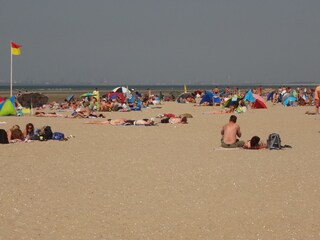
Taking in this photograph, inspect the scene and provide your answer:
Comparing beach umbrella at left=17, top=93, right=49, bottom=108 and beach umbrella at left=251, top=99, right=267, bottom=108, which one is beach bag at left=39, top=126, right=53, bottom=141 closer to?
beach umbrella at left=17, top=93, right=49, bottom=108

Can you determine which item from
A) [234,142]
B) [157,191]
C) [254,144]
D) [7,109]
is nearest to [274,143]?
[254,144]

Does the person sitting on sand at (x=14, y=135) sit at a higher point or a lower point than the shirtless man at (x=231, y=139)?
lower

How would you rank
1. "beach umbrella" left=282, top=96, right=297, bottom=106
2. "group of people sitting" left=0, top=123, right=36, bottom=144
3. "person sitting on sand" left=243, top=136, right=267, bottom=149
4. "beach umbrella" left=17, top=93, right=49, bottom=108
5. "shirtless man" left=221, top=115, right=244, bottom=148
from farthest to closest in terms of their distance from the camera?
"beach umbrella" left=282, top=96, right=297, bottom=106, "beach umbrella" left=17, top=93, right=49, bottom=108, "group of people sitting" left=0, top=123, right=36, bottom=144, "shirtless man" left=221, top=115, right=244, bottom=148, "person sitting on sand" left=243, top=136, right=267, bottom=149

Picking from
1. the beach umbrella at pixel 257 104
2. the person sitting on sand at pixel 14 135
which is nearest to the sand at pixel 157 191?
the person sitting on sand at pixel 14 135

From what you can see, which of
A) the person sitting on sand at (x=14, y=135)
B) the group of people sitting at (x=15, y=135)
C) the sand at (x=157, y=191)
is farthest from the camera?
the person sitting on sand at (x=14, y=135)

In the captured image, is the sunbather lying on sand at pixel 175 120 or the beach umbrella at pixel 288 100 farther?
the beach umbrella at pixel 288 100

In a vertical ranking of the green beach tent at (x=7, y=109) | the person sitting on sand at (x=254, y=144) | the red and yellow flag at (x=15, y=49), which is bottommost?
the green beach tent at (x=7, y=109)

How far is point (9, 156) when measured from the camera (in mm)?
10867

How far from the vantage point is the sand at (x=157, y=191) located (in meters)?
5.54

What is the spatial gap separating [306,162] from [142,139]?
532cm

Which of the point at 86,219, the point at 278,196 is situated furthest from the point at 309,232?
the point at 86,219

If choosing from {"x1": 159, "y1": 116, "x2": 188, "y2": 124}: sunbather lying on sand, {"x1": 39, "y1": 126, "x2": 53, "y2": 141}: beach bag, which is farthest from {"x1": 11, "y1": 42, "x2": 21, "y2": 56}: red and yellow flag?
{"x1": 39, "y1": 126, "x2": 53, "y2": 141}: beach bag

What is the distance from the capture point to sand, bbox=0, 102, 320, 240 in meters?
5.54

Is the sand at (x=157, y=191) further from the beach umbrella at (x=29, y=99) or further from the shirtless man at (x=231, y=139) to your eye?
the beach umbrella at (x=29, y=99)
